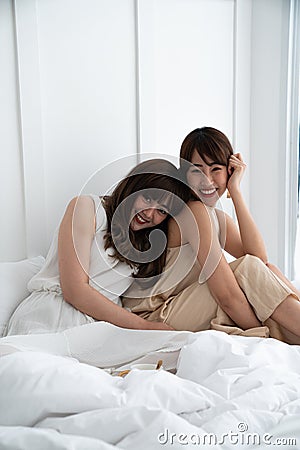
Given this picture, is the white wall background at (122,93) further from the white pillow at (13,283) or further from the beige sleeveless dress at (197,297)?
the beige sleeveless dress at (197,297)

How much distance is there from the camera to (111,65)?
8.17 feet

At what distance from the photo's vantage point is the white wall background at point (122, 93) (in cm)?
230

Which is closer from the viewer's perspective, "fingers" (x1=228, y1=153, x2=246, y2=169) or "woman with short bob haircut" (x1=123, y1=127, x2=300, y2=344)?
"woman with short bob haircut" (x1=123, y1=127, x2=300, y2=344)

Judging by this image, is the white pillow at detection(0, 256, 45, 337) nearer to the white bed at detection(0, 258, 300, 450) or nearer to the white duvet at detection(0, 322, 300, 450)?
the white bed at detection(0, 258, 300, 450)

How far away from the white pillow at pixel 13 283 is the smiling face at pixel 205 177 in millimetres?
657

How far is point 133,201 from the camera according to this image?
76.9 inches

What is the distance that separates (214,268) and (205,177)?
343mm

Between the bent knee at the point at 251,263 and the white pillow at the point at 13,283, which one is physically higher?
the bent knee at the point at 251,263

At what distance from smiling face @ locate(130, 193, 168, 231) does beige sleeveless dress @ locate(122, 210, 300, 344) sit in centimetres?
15

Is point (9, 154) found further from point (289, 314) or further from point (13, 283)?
point (289, 314)

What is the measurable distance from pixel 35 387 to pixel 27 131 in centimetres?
135

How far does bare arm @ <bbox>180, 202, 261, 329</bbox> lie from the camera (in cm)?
190

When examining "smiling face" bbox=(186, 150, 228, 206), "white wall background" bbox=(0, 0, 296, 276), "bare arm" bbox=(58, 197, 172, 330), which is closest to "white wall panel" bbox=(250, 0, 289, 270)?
"white wall background" bbox=(0, 0, 296, 276)

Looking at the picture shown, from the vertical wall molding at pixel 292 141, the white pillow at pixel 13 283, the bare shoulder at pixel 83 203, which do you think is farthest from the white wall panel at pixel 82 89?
the vertical wall molding at pixel 292 141
